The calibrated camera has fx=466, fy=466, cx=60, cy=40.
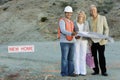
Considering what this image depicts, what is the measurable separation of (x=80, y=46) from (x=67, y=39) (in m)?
0.52

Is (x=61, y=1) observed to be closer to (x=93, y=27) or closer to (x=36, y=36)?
(x=36, y=36)

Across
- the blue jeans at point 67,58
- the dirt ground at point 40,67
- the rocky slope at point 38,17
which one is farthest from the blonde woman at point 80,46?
the rocky slope at point 38,17

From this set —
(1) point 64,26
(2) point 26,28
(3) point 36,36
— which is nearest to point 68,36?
(1) point 64,26

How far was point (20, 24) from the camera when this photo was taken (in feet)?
122

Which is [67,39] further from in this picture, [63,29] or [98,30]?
[98,30]

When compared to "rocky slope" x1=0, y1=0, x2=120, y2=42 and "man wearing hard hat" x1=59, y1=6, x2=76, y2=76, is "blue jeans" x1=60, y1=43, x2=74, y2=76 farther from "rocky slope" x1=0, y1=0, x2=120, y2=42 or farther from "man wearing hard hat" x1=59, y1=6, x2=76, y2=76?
"rocky slope" x1=0, y1=0, x2=120, y2=42

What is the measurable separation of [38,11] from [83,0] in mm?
3868

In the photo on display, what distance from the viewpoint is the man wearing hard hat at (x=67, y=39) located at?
11.6m

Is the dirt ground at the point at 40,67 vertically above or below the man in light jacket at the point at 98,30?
below

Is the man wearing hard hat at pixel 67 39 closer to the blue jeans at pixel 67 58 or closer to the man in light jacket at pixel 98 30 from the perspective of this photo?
the blue jeans at pixel 67 58

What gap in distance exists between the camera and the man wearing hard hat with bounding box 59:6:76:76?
11630 mm

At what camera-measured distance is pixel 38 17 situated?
37.5 meters

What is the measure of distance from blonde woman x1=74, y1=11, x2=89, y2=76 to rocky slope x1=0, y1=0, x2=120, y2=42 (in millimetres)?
18276

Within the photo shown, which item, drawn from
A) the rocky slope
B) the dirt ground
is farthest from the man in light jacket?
the rocky slope
